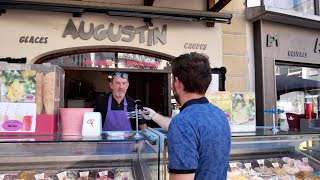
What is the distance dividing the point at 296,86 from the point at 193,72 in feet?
21.9

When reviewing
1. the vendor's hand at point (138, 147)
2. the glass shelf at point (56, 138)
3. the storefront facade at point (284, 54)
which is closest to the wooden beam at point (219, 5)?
the storefront facade at point (284, 54)

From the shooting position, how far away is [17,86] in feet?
6.94

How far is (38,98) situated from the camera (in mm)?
2148

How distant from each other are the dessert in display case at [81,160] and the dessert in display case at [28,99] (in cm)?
23

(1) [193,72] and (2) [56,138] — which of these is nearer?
(1) [193,72]

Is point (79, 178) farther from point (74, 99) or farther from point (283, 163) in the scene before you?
point (74, 99)

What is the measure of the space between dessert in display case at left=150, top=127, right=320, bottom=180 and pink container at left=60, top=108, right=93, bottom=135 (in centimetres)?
80

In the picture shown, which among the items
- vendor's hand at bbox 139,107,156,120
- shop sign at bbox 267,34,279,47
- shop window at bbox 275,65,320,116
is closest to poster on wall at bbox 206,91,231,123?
vendor's hand at bbox 139,107,156,120

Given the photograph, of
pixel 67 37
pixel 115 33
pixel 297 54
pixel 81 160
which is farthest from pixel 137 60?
pixel 81 160

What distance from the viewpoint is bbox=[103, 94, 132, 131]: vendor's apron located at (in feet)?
10.7

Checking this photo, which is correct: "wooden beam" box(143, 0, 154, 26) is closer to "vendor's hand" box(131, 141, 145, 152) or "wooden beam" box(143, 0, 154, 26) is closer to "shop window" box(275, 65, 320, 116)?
"shop window" box(275, 65, 320, 116)

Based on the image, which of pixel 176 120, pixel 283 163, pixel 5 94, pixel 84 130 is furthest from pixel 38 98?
pixel 283 163

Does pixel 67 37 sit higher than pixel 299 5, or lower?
lower

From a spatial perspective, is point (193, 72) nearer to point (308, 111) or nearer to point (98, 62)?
point (308, 111)
